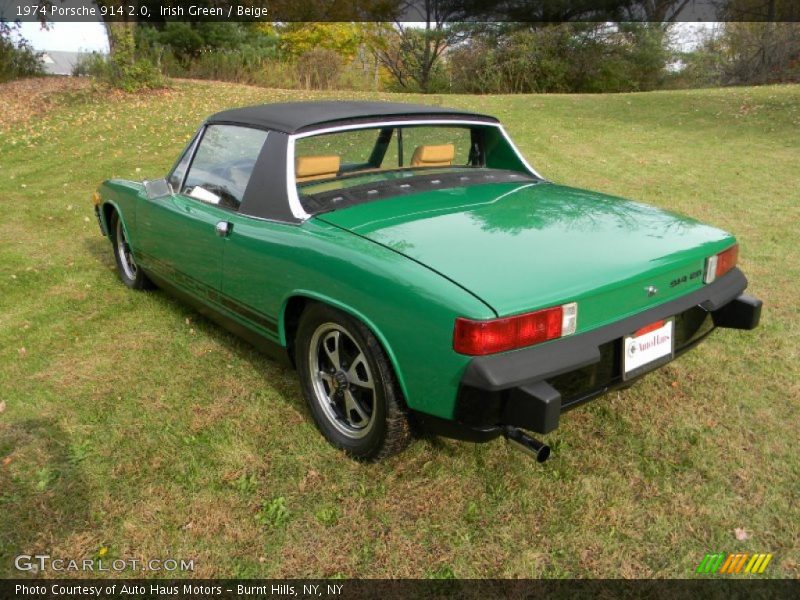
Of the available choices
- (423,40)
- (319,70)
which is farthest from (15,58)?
(423,40)

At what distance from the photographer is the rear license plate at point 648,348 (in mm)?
2436

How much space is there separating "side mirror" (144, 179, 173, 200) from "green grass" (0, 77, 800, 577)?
93 cm

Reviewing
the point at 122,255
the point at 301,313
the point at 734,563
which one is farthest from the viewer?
the point at 122,255

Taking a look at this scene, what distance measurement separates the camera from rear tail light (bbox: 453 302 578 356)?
6.82 ft

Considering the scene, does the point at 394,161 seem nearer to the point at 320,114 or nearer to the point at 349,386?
the point at 320,114

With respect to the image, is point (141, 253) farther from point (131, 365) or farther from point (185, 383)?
point (185, 383)

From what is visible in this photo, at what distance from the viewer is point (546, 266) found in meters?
2.34

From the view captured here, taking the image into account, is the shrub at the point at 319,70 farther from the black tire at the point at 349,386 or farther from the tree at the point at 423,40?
the black tire at the point at 349,386

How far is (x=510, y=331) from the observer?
212 cm

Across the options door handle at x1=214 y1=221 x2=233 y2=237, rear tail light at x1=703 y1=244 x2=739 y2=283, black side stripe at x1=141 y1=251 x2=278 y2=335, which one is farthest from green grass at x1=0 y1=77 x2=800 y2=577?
door handle at x1=214 y1=221 x2=233 y2=237

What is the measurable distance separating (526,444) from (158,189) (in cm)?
285

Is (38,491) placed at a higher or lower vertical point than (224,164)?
lower

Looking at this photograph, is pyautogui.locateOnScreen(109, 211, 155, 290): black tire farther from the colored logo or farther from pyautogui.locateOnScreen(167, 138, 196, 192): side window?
the colored logo

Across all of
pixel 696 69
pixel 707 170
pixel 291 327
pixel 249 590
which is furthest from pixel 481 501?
pixel 696 69
